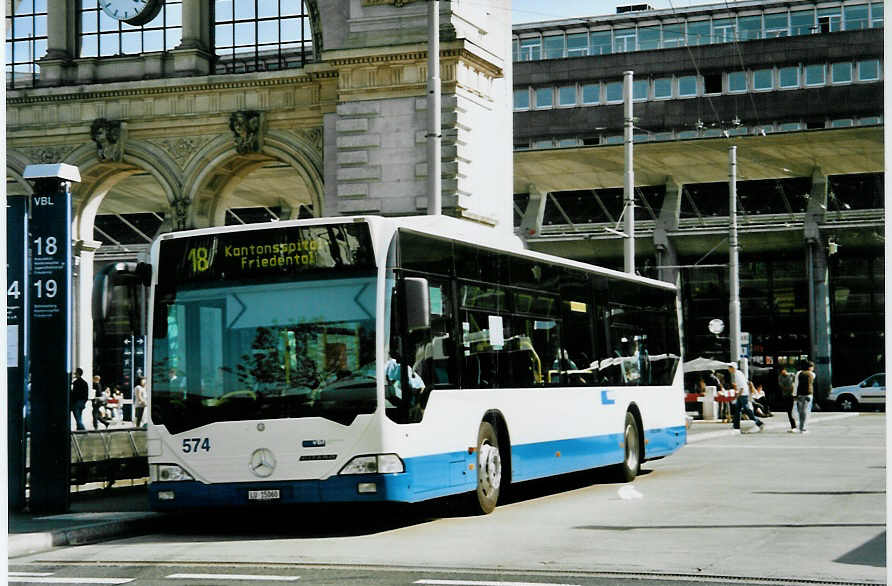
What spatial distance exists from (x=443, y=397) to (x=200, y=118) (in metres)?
19.8

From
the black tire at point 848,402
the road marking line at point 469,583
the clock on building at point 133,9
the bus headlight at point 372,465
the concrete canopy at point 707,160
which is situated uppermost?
the clock on building at point 133,9

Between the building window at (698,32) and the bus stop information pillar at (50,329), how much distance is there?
52.4 metres

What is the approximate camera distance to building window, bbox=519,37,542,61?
6719 cm

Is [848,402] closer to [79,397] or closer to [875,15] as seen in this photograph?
[875,15]

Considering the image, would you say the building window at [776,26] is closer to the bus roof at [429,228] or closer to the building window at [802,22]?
the building window at [802,22]

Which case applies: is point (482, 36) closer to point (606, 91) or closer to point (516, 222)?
point (516, 222)

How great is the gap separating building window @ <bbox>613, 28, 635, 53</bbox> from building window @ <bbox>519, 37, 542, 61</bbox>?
355cm

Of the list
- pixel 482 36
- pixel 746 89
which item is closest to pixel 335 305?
pixel 482 36

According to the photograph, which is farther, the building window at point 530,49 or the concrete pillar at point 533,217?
the building window at point 530,49

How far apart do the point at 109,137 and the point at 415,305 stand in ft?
70.2

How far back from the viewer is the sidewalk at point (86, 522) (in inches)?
463

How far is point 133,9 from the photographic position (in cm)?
3194

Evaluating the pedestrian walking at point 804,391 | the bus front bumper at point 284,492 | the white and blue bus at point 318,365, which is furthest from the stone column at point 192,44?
the bus front bumper at point 284,492

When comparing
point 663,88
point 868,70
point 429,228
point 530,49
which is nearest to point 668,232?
point 663,88
